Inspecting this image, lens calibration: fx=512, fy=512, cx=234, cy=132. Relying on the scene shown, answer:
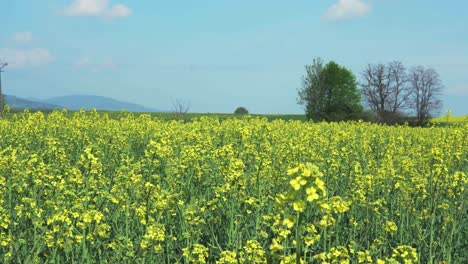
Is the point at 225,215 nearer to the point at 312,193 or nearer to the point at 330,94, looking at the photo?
the point at 312,193

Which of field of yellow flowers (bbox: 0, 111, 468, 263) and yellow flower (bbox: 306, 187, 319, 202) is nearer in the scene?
yellow flower (bbox: 306, 187, 319, 202)

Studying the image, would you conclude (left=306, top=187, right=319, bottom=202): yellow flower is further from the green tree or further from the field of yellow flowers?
the green tree

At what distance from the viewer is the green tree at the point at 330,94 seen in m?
56.2

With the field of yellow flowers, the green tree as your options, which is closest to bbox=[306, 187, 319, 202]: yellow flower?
the field of yellow flowers

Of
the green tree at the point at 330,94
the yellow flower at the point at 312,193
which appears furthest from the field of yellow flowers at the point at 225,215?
the green tree at the point at 330,94

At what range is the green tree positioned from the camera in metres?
56.2

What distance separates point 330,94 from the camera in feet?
194

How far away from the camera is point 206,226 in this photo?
19.9ft

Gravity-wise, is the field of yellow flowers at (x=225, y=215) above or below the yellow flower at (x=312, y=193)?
below

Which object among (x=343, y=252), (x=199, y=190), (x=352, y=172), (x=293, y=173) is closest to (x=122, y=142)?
(x=199, y=190)

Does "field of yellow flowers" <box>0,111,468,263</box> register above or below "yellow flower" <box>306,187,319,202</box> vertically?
below

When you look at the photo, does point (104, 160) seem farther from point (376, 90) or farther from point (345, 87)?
point (376, 90)

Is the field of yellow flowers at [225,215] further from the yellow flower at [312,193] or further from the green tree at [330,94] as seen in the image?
the green tree at [330,94]

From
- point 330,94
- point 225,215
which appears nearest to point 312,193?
point 225,215
